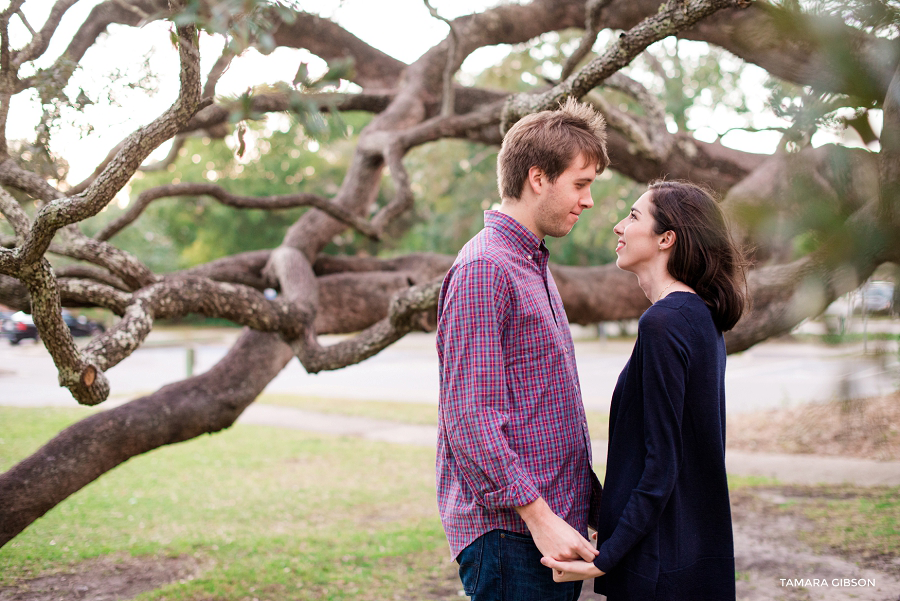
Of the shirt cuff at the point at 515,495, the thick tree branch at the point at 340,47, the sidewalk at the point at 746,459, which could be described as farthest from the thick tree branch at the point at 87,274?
the sidewalk at the point at 746,459

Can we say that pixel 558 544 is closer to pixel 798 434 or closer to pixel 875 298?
pixel 875 298

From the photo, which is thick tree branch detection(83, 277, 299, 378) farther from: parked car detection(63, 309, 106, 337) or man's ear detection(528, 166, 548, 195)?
parked car detection(63, 309, 106, 337)

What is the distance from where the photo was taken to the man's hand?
1714 millimetres

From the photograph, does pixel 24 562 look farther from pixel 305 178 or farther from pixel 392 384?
pixel 305 178

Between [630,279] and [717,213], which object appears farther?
[630,279]

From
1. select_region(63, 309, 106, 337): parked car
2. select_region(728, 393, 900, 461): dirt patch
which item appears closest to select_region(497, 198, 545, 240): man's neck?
select_region(728, 393, 900, 461): dirt patch

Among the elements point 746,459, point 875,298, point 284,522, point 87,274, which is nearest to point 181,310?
point 87,274

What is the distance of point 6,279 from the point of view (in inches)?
148

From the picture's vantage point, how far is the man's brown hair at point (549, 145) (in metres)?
1.91

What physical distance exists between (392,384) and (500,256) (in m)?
14.1

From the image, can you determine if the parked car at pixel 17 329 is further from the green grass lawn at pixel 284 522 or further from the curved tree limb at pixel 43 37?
the curved tree limb at pixel 43 37

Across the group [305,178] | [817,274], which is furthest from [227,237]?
[817,274]

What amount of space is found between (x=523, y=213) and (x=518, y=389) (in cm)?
49

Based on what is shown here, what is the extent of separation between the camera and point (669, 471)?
172 centimetres
